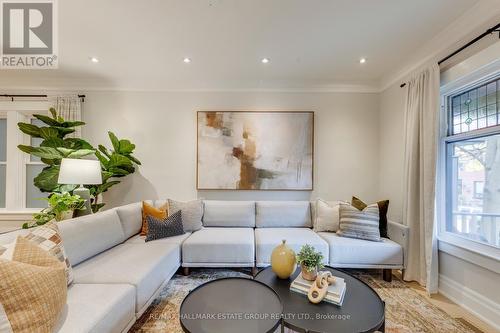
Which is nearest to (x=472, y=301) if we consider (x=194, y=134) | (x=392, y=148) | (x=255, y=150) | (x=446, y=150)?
(x=446, y=150)

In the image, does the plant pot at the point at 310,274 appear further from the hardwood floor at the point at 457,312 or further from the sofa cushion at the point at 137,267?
the hardwood floor at the point at 457,312

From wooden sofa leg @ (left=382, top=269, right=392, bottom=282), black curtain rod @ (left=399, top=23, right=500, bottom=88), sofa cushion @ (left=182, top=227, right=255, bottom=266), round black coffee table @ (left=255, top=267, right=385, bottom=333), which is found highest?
black curtain rod @ (left=399, top=23, right=500, bottom=88)

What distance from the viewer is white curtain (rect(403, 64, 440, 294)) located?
2.32m

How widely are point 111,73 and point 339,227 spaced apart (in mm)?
3971

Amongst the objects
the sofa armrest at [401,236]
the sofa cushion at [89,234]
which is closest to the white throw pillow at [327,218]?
the sofa armrest at [401,236]

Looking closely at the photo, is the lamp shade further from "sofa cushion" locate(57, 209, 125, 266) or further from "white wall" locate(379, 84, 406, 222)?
"white wall" locate(379, 84, 406, 222)

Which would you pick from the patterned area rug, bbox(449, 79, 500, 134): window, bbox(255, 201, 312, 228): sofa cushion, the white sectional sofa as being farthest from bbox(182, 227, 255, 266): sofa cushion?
bbox(449, 79, 500, 134): window

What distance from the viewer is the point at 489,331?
5.83 feet

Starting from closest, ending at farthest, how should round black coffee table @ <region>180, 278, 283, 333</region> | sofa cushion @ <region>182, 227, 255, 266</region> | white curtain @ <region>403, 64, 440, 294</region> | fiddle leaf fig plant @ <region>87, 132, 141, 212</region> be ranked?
round black coffee table @ <region>180, 278, 283, 333</region> → white curtain @ <region>403, 64, 440, 294</region> → sofa cushion @ <region>182, 227, 255, 266</region> → fiddle leaf fig plant @ <region>87, 132, 141, 212</region>

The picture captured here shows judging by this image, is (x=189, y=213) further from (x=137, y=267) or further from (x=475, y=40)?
(x=475, y=40)

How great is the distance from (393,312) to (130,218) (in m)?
2.97

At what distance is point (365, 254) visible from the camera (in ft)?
8.16

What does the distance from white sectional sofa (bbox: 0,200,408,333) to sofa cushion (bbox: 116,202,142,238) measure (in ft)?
0.04

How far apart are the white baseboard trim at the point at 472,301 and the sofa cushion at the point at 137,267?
9.45ft
